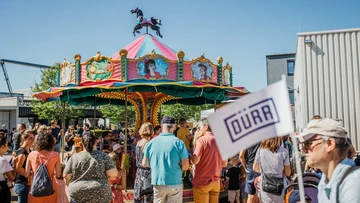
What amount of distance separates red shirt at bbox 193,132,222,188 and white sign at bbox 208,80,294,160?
295 cm

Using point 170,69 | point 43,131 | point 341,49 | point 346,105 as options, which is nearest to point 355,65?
point 341,49

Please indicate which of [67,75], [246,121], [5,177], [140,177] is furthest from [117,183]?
[67,75]

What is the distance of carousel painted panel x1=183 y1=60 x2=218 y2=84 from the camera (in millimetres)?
9602

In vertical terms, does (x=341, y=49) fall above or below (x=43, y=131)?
above

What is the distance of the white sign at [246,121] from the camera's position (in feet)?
7.02

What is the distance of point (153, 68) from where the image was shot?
925 cm

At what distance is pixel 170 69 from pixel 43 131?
5215mm

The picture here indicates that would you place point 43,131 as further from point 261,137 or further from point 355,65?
point 355,65

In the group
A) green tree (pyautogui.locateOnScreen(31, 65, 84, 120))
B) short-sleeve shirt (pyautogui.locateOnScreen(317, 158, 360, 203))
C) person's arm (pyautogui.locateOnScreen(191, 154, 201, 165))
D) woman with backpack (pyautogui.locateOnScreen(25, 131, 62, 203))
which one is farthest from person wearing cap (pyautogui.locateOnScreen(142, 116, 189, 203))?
green tree (pyautogui.locateOnScreen(31, 65, 84, 120))

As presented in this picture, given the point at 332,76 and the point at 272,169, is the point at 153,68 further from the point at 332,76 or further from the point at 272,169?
the point at 272,169

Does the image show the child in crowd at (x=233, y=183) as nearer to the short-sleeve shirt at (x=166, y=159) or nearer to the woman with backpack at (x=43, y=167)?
the short-sleeve shirt at (x=166, y=159)

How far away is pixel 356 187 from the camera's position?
1.82 m

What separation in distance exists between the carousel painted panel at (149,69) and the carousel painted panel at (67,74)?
1.93m

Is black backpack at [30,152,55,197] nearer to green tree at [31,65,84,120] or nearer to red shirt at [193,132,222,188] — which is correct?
red shirt at [193,132,222,188]
